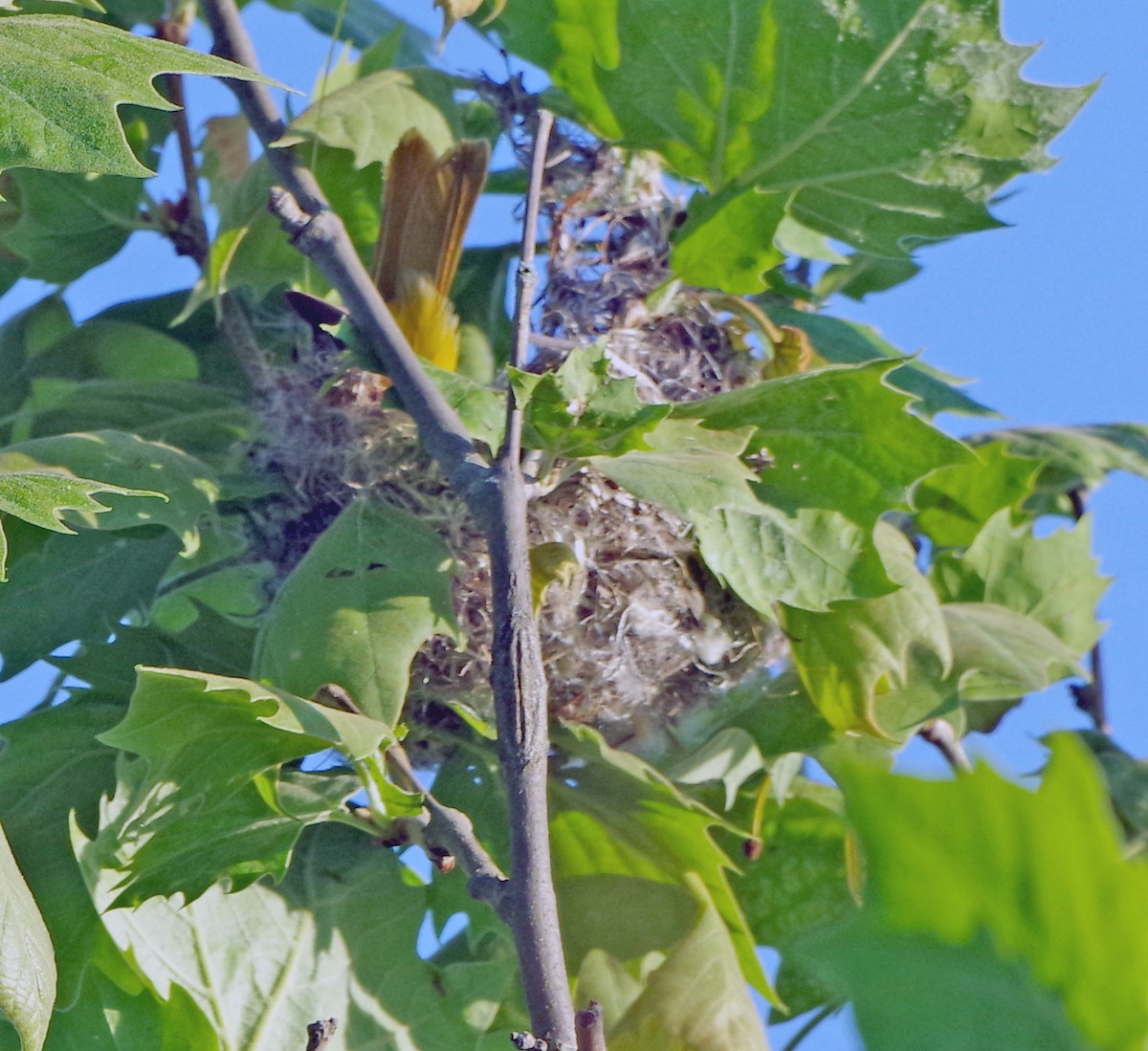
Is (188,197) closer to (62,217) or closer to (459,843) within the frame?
(62,217)

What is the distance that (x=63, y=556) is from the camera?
3.07ft

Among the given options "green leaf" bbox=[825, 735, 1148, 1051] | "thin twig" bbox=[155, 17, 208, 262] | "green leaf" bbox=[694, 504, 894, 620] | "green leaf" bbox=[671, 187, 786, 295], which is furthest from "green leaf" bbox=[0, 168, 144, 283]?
"green leaf" bbox=[825, 735, 1148, 1051]

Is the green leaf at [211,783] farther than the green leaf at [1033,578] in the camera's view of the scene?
No

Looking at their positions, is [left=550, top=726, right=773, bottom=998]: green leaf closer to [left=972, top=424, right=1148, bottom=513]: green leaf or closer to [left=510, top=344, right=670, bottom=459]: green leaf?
[left=510, top=344, right=670, bottom=459]: green leaf

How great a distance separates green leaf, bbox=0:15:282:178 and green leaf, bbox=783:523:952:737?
50 cm

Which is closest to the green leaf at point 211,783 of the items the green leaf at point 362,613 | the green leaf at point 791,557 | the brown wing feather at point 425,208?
the green leaf at point 362,613

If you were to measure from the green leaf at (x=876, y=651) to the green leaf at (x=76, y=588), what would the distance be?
0.43m

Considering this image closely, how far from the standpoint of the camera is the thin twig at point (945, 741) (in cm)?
104

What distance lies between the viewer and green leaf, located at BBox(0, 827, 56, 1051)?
66 cm

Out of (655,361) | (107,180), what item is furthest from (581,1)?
(107,180)

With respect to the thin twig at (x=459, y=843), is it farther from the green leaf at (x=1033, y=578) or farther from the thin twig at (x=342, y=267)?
the green leaf at (x=1033, y=578)

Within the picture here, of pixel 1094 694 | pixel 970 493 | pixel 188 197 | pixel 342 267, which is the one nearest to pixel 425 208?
pixel 342 267

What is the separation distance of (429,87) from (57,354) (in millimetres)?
357

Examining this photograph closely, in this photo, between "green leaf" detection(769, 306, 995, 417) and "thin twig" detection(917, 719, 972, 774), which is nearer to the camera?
"thin twig" detection(917, 719, 972, 774)
